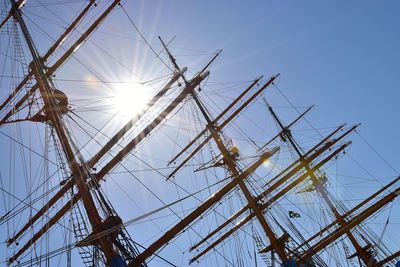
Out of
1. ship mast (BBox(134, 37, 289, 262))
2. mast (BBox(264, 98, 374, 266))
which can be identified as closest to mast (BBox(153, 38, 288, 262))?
ship mast (BBox(134, 37, 289, 262))

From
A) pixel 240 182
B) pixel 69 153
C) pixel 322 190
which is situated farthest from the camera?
pixel 322 190

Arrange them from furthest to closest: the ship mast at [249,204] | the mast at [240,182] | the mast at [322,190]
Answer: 1. the mast at [322,190]
2. the mast at [240,182]
3. the ship mast at [249,204]

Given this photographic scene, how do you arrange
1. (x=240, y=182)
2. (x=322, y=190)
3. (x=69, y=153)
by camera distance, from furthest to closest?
(x=322, y=190) → (x=240, y=182) → (x=69, y=153)

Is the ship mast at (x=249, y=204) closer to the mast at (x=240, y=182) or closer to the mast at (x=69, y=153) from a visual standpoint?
the mast at (x=240, y=182)

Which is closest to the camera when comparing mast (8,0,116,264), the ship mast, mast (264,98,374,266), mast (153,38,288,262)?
mast (8,0,116,264)

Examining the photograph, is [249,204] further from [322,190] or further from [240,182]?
[322,190]

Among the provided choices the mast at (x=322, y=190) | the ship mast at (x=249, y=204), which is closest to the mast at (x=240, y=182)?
the ship mast at (x=249, y=204)

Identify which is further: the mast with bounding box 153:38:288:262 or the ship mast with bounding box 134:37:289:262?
the mast with bounding box 153:38:288:262

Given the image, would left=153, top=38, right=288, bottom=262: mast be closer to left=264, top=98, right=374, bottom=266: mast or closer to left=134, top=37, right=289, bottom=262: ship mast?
left=134, top=37, right=289, bottom=262: ship mast

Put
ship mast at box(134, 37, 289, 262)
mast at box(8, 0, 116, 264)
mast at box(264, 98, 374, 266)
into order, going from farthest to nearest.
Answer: mast at box(264, 98, 374, 266) → ship mast at box(134, 37, 289, 262) → mast at box(8, 0, 116, 264)

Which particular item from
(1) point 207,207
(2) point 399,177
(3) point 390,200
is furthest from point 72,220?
(2) point 399,177

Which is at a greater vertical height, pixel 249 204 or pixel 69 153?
pixel 69 153

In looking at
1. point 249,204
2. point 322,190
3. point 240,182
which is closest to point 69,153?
point 240,182

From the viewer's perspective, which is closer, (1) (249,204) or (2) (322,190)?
(1) (249,204)
